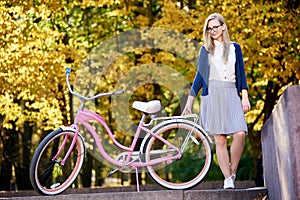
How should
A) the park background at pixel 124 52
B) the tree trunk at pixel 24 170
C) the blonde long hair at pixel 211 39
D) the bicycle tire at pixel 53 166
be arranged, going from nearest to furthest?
1. the bicycle tire at pixel 53 166
2. the blonde long hair at pixel 211 39
3. the park background at pixel 124 52
4. the tree trunk at pixel 24 170

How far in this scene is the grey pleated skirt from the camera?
7.11 m

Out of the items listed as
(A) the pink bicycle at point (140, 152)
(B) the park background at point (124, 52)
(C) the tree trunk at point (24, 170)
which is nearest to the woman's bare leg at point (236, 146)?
(A) the pink bicycle at point (140, 152)

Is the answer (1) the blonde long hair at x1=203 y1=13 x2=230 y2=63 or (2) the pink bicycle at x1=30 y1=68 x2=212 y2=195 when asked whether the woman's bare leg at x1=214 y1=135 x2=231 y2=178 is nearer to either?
(2) the pink bicycle at x1=30 y1=68 x2=212 y2=195

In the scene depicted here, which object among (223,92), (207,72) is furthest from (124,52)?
(223,92)

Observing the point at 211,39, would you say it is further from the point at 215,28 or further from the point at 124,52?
the point at 124,52

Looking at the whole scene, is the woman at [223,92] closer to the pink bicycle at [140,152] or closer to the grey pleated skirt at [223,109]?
the grey pleated skirt at [223,109]

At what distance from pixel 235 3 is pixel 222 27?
23.7ft

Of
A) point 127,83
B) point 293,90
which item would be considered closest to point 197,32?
point 127,83

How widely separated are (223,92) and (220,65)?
32cm

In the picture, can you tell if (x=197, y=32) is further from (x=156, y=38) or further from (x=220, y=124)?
(x=220, y=124)

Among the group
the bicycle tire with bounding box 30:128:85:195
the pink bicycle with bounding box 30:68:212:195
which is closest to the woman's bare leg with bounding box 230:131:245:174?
the pink bicycle with bounding box 30:68:212:195

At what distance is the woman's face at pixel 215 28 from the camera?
719 cm

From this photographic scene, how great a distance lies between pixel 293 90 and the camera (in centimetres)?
472

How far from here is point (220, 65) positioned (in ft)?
23.8
